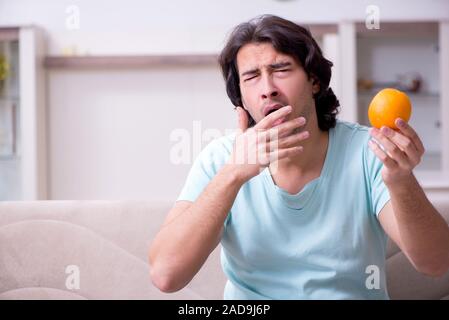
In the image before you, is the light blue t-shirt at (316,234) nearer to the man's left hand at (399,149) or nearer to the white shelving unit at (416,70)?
the man's left hand at (399,149)

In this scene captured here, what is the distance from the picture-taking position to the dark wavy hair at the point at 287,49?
1021mm

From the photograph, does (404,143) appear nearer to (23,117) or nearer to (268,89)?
(268,89)

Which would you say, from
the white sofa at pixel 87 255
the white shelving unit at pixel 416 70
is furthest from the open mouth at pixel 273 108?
the white shelving unit at pixel 416 70

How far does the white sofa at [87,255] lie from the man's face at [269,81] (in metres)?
0.39

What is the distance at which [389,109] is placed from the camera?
92 cm

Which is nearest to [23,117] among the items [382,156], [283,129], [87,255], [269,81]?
[87,255]

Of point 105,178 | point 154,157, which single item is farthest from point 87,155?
point 154,157

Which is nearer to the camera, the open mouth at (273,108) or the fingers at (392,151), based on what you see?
the fingers at (392,151)

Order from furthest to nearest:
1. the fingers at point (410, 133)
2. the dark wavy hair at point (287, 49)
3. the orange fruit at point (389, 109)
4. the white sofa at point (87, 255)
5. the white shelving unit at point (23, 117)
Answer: the white shelving unit at point (23, 117) → the white sofa at point (87, 255) → the dark wavy hair at point (287, 49) → the orange fruit at point (389, 109) → the fingers at point (410, 133)

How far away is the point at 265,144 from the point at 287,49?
0.23 m

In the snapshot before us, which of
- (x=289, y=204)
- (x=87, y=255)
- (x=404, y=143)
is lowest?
(x=87, y=255)

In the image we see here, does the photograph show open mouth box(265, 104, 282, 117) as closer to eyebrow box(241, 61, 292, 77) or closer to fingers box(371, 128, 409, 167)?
eyebrow box(241, 61, 292, 77)

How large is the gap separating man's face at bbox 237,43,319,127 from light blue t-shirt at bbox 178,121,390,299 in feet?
0.37

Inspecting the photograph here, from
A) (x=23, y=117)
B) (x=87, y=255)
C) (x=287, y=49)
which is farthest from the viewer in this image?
(x=23, y=117)
